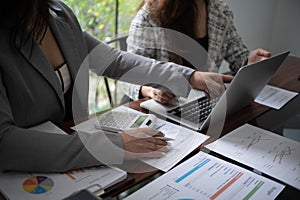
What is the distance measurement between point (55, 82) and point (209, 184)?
581mm

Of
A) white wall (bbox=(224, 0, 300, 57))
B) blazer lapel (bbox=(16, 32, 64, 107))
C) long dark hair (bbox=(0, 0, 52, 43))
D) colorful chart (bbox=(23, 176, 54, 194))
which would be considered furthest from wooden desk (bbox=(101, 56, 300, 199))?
white wall (bbox=(224, 0, 300, 57))

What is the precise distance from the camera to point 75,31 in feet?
4.17

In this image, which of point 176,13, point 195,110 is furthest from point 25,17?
point 176,13

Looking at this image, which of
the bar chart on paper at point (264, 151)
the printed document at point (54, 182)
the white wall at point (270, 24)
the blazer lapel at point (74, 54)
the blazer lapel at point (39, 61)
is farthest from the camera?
the white wall at point (270, 24)

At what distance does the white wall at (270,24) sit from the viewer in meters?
2.96

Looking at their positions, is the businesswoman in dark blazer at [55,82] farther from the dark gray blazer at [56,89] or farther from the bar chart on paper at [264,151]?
the bar chart on paper at [264,151]

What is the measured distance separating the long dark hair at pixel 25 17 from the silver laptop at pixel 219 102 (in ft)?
1.42

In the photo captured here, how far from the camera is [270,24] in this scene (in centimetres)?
324

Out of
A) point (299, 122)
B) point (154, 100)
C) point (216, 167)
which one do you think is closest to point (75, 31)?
point (154, 100)

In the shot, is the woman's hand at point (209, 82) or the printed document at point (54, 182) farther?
the woman's hand at point (209, 82)

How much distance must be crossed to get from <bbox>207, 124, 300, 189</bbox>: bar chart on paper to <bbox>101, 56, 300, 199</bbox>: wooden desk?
0.04 meters

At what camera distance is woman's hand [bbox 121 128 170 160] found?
2.97ft

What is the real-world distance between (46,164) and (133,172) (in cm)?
21

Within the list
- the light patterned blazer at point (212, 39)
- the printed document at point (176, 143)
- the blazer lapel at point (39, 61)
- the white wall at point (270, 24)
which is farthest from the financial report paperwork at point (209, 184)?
the white wall at point (270, 24)
